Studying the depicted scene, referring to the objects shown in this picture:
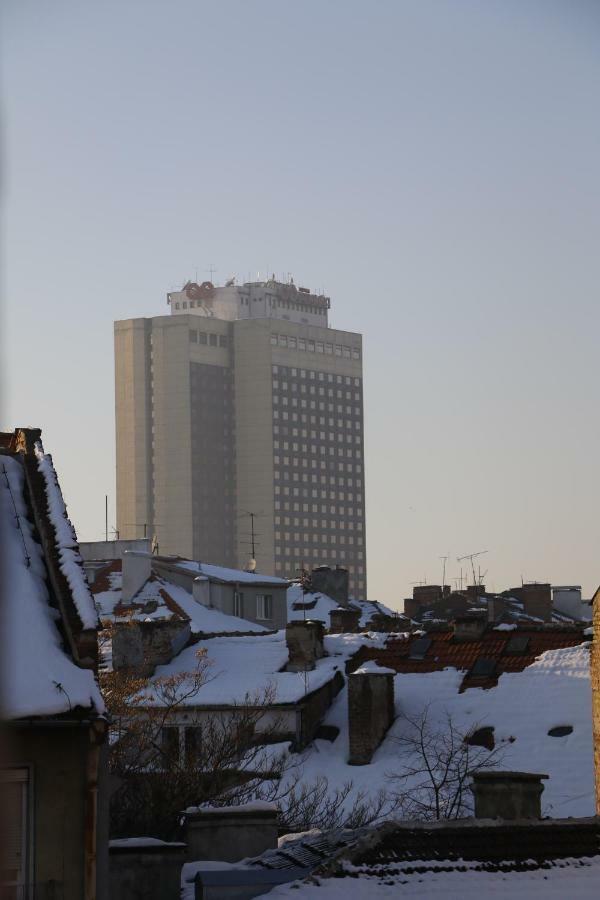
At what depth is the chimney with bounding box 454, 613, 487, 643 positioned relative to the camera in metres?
45.4

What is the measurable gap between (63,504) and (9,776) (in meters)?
4.94

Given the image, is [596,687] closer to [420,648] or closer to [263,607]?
[420,648]

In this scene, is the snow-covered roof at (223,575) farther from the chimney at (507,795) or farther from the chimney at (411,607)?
the chimney at (507,795)

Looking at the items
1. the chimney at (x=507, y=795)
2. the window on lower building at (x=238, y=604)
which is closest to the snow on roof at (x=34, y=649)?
the chimney at (x=507, y=795)

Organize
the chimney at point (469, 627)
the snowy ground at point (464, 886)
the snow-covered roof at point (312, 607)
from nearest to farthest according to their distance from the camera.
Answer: the snowy ground at point (464, 886) < the chimney at point (469, 627) < the snow-covered roof at point (312, 607)

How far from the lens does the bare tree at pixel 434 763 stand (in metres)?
32.8

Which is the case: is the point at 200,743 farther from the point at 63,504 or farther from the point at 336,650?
the point at 63,504

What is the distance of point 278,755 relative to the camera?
39.1m

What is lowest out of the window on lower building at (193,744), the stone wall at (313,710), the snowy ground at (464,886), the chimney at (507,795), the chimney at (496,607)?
the snowy ground at (464,886)

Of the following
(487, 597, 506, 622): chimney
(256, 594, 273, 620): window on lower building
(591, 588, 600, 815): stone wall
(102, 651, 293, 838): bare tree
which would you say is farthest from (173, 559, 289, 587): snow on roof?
(591, 588, 600, 815): stone wall

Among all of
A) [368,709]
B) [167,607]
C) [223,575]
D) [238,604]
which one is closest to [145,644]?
[368,709]

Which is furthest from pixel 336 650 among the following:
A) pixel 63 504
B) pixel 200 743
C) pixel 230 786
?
pixel 63 504

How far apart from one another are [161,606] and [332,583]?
132ft

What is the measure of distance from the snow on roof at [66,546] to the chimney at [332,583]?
286ft
